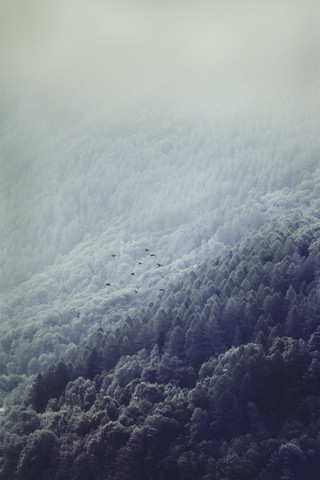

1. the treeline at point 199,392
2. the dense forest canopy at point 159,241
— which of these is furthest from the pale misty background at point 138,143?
the treeline at point 199,392

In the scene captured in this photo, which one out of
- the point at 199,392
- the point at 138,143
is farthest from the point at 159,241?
the point at 199,392

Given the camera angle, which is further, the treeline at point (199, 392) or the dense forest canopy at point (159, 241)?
the dense forest canopy at point (159, 241)

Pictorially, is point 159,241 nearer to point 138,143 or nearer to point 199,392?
point 138,143

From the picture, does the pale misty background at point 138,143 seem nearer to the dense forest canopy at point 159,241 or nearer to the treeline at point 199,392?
the dense forest canopy at point 159,241

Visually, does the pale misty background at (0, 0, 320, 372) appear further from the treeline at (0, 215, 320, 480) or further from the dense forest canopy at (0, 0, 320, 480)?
the treeline at (0, 215, 320, 480)

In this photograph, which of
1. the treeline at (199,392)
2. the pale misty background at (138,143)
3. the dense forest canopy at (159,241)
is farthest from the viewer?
the pale misty background at (138,143)

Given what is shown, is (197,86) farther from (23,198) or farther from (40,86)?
(23,198)
